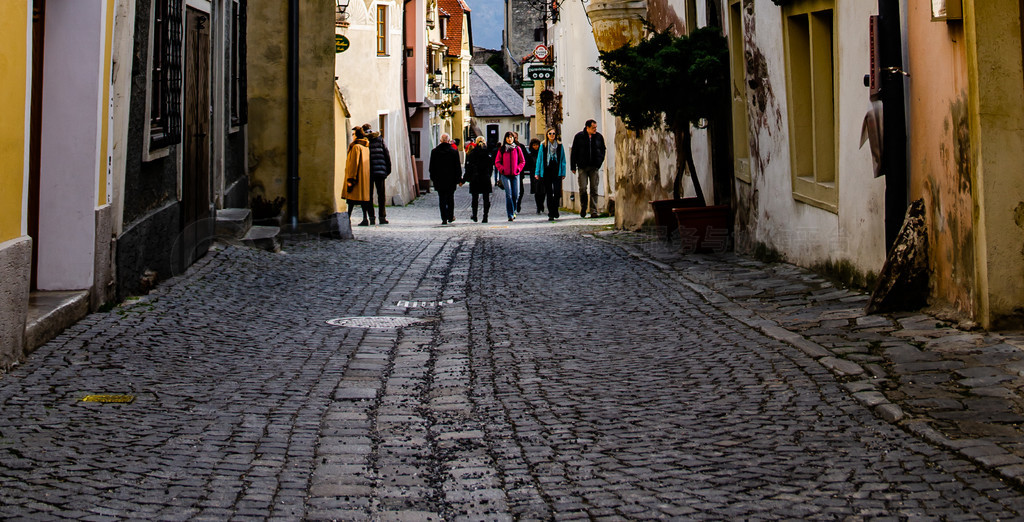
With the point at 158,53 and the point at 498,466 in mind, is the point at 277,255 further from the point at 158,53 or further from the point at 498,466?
the point at 498,466

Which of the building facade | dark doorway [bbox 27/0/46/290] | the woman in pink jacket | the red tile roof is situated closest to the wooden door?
the building facade

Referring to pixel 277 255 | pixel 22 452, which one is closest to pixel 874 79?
pixel 22 452

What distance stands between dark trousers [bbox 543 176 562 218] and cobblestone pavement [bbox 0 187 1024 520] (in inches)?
609

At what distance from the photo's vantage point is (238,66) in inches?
647

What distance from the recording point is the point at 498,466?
4.96 m

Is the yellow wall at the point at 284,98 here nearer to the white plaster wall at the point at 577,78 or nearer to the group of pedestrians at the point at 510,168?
the group of pedestrians at the point at 510,168

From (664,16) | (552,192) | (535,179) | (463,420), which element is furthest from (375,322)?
(535,179)

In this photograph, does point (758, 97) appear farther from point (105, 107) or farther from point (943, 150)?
point (105, 107)

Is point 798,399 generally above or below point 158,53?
below

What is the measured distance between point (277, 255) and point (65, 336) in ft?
21.6

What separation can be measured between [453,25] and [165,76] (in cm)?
6025

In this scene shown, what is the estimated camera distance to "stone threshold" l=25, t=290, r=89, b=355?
23.8 ft

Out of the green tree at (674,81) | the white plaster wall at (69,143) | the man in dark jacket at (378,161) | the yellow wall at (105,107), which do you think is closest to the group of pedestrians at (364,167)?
the man in dark jacket at (378,161)

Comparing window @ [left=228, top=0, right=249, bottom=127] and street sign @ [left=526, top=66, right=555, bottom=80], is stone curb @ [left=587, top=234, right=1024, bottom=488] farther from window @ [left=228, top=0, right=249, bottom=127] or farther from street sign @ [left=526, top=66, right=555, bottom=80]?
street sign @ [left=526, top=66, right=555, bottom=80]
